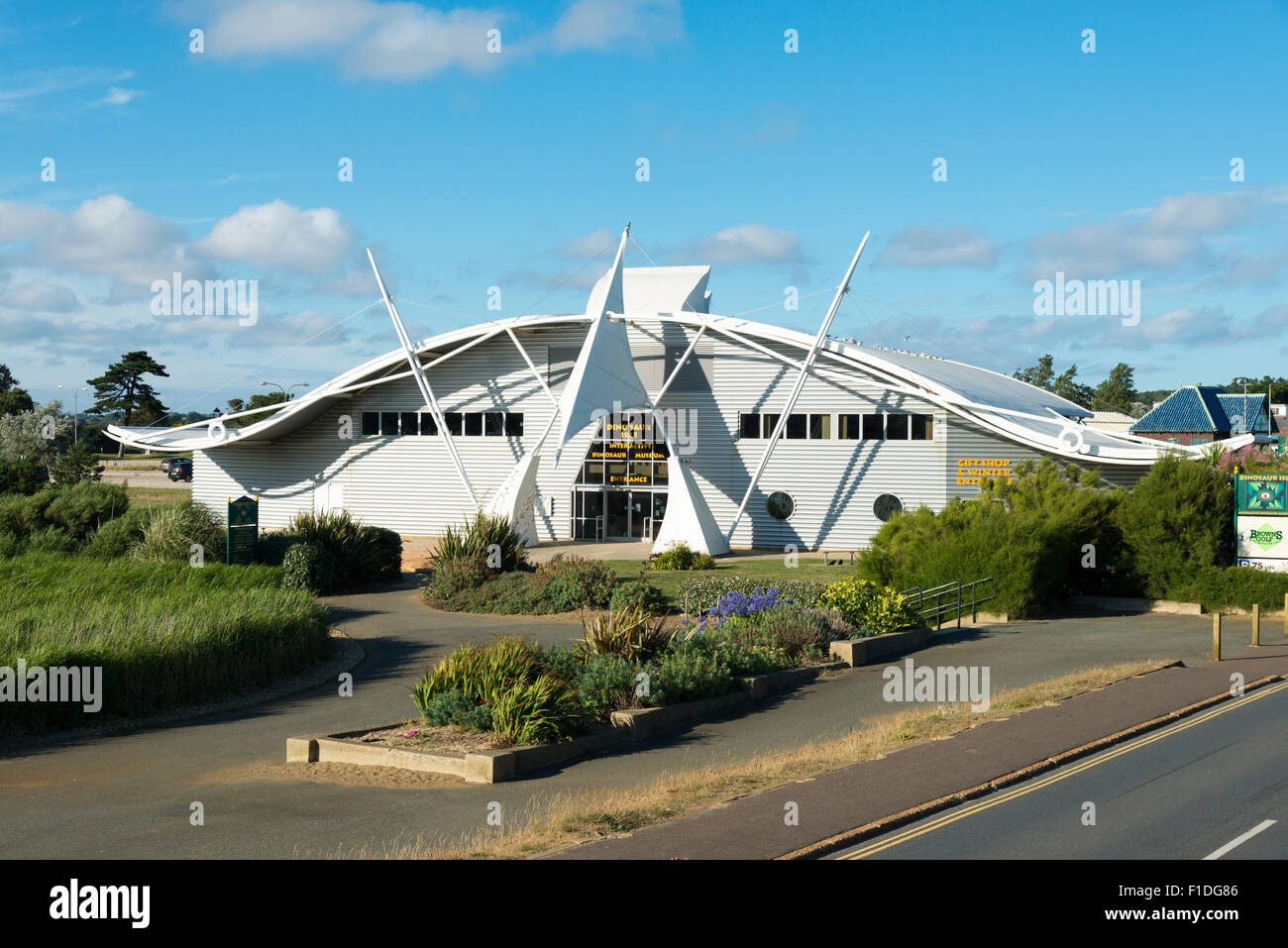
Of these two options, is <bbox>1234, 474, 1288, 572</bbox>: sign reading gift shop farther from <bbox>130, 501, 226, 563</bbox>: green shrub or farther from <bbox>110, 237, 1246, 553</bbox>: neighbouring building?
<bbox>130, 501, 226, 563</bbox>: green shrub

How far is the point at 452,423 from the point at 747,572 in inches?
662

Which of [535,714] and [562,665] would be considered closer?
[535,714]

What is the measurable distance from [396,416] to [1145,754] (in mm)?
37436

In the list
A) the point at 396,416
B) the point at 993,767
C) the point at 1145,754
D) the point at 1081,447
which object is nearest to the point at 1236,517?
the point at 1081,447

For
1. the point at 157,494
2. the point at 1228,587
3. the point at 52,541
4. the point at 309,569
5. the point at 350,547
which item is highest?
the point at 157,494

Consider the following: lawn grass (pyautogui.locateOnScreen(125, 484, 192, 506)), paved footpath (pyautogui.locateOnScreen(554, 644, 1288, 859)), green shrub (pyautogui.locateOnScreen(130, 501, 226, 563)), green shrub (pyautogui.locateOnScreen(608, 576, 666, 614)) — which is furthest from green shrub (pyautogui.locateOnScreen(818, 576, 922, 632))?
lawn grass (pyautogui.locateOnScreen(125, 484, 192, 506))

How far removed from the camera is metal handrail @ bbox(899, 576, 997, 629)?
23.3m

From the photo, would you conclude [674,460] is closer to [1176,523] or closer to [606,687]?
[1176,523]

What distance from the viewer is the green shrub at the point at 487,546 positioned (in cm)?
2844

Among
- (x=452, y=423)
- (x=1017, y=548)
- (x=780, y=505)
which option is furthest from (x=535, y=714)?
(x=452, y=423)

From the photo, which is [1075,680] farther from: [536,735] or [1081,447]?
[1081,447]

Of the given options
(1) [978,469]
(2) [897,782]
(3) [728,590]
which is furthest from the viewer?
(1) [978,469]

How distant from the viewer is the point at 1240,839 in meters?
8.84

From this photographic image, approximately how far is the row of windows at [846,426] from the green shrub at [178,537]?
64.6 ft
